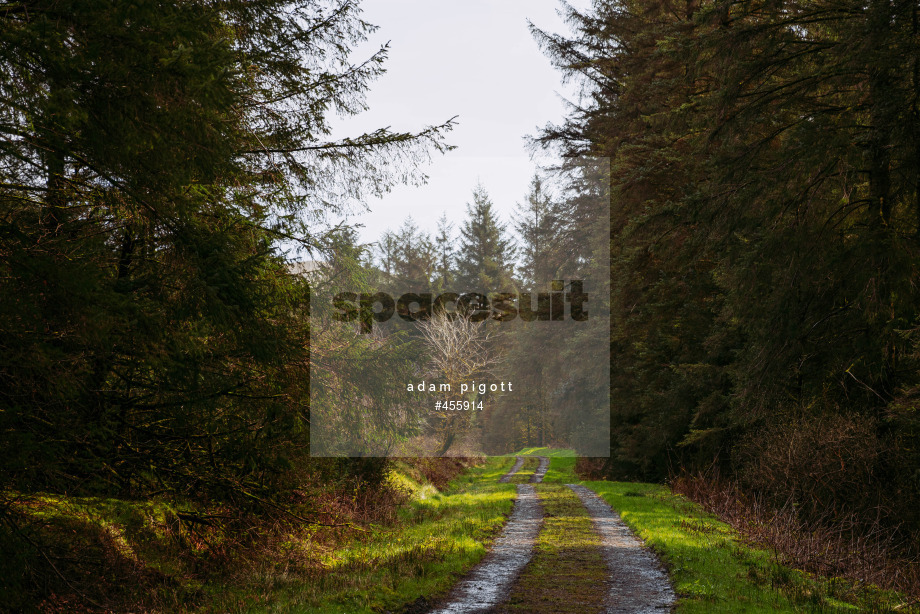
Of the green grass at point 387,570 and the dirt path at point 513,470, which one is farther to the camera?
the dirt path at point 513,470

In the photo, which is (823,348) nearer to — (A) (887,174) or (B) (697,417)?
(A) (887,174)

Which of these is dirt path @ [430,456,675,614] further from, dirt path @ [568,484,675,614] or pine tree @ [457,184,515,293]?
pine tree @ [457,184,515,293]

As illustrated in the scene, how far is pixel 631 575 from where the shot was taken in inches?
369

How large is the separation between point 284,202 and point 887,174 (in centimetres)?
1113

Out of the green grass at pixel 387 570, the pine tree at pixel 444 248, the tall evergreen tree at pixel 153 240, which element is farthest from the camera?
the pine tree at pixel 444 248

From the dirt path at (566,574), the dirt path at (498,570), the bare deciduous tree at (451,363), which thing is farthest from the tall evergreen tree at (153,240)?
the bare deciduous tree at (451,363)

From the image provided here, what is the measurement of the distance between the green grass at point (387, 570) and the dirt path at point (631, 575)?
227 cm

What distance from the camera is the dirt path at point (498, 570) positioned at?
25.6 feet

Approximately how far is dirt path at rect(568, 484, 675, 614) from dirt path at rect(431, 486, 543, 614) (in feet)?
4.64

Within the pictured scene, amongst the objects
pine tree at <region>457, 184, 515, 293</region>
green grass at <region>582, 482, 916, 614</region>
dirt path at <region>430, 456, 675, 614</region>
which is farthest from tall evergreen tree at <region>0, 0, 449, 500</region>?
pine tree at <region>457, 184, 515, 293</region>

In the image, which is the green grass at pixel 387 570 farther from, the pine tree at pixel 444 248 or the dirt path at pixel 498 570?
the pine tree at pixel 444 248

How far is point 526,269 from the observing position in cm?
5619

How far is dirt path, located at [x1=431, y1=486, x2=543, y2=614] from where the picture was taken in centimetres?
780

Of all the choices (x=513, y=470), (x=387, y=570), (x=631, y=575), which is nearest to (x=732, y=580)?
(x=631, y=575)
